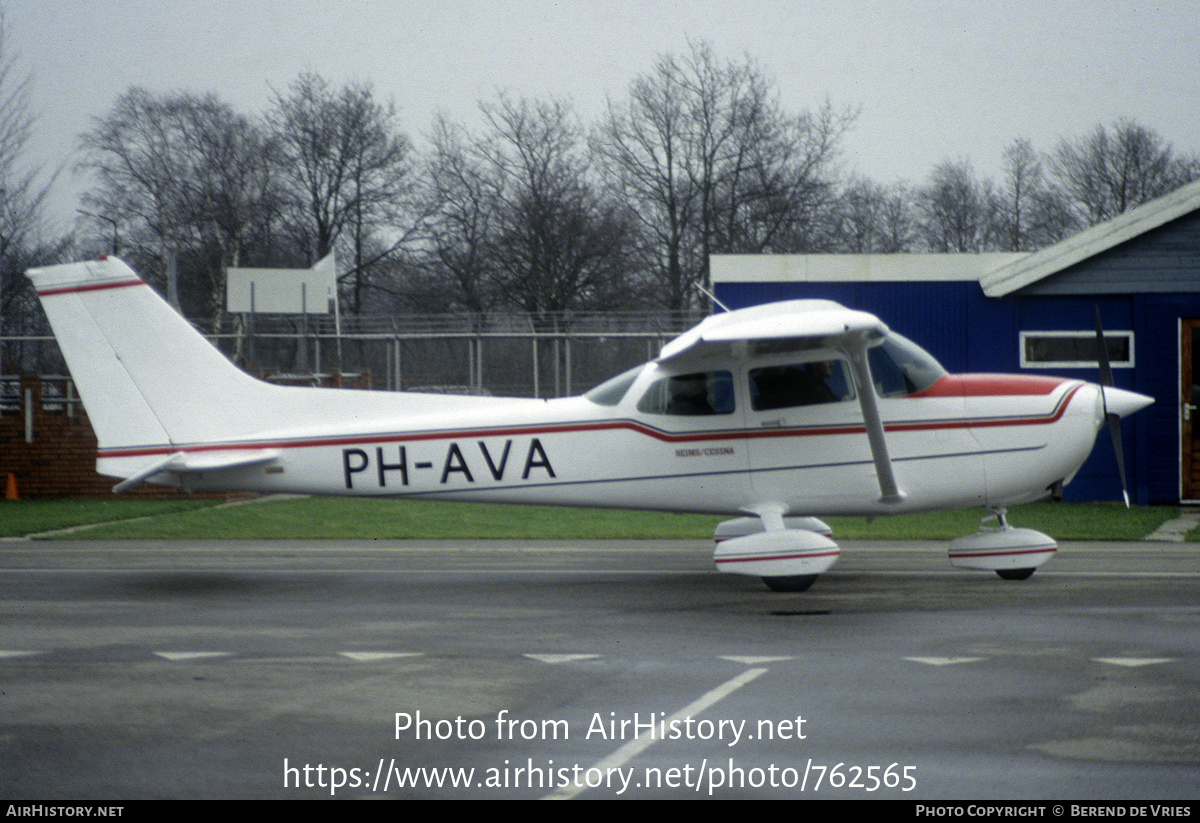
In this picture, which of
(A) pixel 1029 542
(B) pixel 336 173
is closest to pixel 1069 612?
(A) pixel 1029 542

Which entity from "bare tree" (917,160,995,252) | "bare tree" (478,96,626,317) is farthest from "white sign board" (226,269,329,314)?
"bare tree" (917,160,995,252)

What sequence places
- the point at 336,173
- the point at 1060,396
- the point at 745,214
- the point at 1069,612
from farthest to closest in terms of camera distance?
the point at 336,173 < the point at 745,214 < the point at 1060,396 < the point at 1069,612

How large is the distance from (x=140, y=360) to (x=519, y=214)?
109ft

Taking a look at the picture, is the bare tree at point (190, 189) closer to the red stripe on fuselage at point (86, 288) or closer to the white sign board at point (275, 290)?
the white sign board at point (275, 290)

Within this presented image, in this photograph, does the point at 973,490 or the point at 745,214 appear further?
the point at 745,214

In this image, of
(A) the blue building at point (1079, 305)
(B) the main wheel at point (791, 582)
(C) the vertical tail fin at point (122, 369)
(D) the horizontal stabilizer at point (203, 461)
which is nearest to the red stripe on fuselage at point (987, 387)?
(B) the main wheel at point (791, 582)

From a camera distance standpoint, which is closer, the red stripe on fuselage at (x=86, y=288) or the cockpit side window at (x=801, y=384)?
the cockpit side window at (x=801, y=384)

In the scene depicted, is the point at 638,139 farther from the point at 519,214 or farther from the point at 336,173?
the point at 336,173

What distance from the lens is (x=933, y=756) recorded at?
4.85 m

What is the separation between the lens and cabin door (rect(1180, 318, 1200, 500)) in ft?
56.5

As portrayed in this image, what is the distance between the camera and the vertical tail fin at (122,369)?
10.4 metres

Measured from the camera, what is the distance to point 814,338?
909cm

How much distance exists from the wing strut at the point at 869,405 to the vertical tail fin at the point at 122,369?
5.23 meters

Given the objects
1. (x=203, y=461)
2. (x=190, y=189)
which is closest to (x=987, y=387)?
(x=203, y=461)
